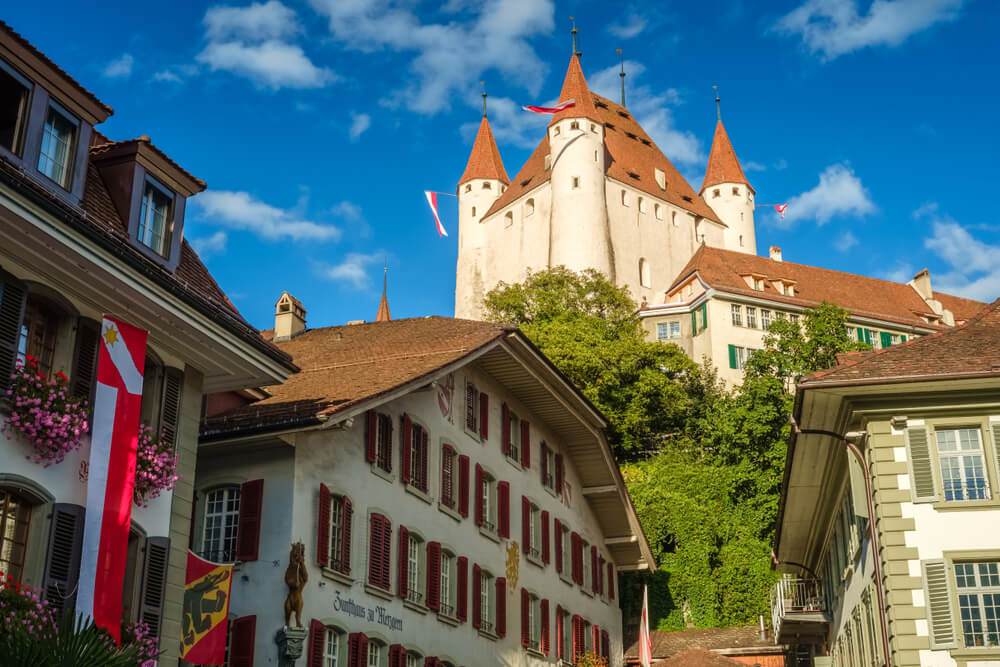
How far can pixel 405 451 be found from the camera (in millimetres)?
27906

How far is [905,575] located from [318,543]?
1034 cm

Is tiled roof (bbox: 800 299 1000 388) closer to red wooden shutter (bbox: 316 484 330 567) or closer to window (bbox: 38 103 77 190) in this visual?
red wooden shutter (bbox: 316 484 330 567)

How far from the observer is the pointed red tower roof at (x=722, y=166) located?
103m

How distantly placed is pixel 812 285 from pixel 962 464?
65.7 m

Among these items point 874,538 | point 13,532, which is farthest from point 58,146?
point 874,538

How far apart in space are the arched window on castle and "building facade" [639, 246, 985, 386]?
7.84 feet

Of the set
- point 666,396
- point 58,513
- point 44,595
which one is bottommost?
point 44,595

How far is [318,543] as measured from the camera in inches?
946

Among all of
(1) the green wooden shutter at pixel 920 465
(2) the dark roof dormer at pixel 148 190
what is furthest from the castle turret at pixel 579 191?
(2) the dark roof dormer at pixel 148 190

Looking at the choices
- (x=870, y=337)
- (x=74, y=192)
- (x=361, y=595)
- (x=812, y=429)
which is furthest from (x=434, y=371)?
(x=870, y=337)

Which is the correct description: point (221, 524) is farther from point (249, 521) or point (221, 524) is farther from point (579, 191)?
point (579, 191)

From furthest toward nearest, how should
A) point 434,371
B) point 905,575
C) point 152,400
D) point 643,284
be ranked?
point 643,284, point 434,371, point 905,575, point 152,400

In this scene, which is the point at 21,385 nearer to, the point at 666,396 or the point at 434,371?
the point at 434,371

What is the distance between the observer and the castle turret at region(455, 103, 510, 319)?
95.4 m
